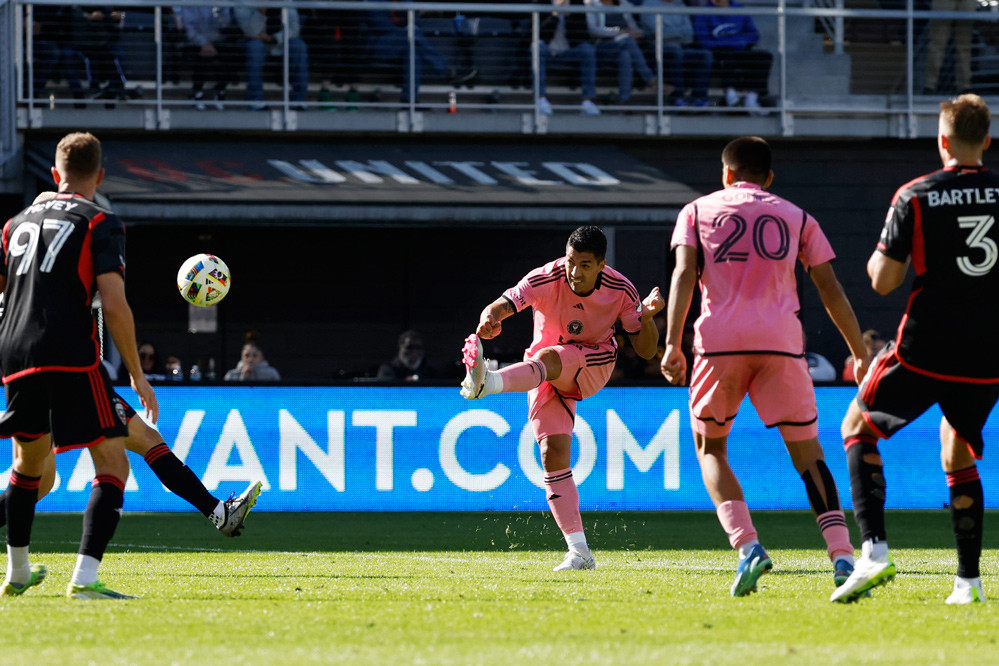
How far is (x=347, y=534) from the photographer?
11883 millimetres

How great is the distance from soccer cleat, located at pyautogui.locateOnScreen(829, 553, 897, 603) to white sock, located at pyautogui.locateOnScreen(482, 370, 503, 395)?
2964 mm

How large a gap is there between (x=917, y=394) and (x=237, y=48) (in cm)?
1526

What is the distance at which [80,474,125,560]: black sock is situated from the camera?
21.5ft

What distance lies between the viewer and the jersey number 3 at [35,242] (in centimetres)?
654

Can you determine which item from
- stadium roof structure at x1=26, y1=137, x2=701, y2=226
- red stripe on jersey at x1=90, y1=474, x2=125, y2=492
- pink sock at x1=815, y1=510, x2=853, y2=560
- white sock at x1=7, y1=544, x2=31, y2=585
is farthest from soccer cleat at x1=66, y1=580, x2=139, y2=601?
stadium roof structure at x1=26, y1=137, x2=701, y2=226

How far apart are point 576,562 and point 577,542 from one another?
5.4 inches

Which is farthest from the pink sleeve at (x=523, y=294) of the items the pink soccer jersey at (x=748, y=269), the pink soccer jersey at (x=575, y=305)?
the pink soccer jersey at (x=748, y=269)

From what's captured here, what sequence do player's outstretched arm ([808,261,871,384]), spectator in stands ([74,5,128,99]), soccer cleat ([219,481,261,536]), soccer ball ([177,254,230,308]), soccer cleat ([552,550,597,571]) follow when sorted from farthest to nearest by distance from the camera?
spectator in stands ([74,5,128,99]), soccer ball ([177,254,230,308]), soccer cleat ([552,550,597,571]), soccer cleat ([219,481,261,536]), player's outstretched arm ([808,261,871,384])

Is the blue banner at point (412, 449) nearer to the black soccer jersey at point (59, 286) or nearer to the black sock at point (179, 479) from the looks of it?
the black sock at point (179, 479)

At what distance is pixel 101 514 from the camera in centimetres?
656

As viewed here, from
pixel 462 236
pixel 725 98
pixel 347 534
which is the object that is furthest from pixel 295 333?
pixel 347 534

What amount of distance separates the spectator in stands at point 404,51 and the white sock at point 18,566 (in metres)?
13.3

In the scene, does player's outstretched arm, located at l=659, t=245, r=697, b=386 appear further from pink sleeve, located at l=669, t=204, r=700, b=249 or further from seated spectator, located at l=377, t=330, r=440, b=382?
seated spectator, located at l=377, t=330, r=440, b=382

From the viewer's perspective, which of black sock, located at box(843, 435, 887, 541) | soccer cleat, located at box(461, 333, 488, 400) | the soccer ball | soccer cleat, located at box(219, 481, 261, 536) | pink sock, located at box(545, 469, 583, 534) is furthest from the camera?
the soccer ball
